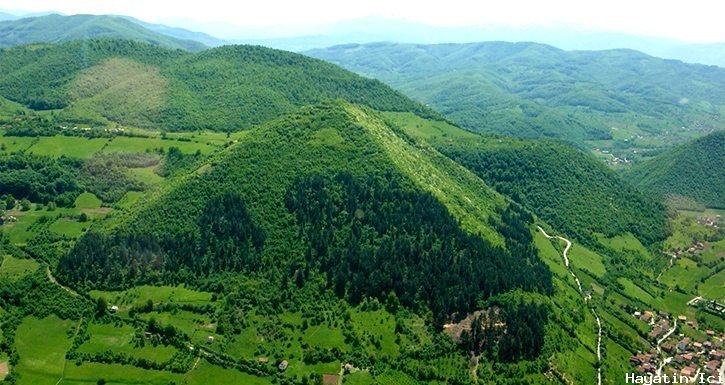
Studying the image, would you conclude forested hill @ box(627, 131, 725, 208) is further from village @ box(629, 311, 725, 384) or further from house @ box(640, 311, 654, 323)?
house @ box(640, 311, 654, 323)

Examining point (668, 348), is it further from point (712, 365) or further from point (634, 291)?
point (634, 291)

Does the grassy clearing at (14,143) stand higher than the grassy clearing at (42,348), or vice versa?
the grassy clearing at (14,143)

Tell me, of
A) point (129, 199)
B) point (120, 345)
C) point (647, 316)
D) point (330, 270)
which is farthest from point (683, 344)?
point (129, 199)

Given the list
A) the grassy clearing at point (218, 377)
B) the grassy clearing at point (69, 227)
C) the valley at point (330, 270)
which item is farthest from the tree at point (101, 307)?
the grassy clearing at point (69, 227)

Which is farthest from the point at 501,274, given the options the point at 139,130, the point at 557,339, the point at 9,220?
the point at 139,130

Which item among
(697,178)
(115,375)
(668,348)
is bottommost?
(668,348)

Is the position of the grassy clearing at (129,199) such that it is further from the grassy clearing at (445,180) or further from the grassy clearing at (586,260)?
the grassy clearing at (586,260)

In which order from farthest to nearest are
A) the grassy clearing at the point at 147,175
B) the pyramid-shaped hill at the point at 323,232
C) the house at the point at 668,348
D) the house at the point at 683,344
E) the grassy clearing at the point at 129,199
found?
the grassy clearing at the point at 147,175 < the grassy clearing at the point at 129,199 < the house at the point at 683,344 < the house at the point at 668,348 < the pyramid-shaped hill at the point at 323,232
